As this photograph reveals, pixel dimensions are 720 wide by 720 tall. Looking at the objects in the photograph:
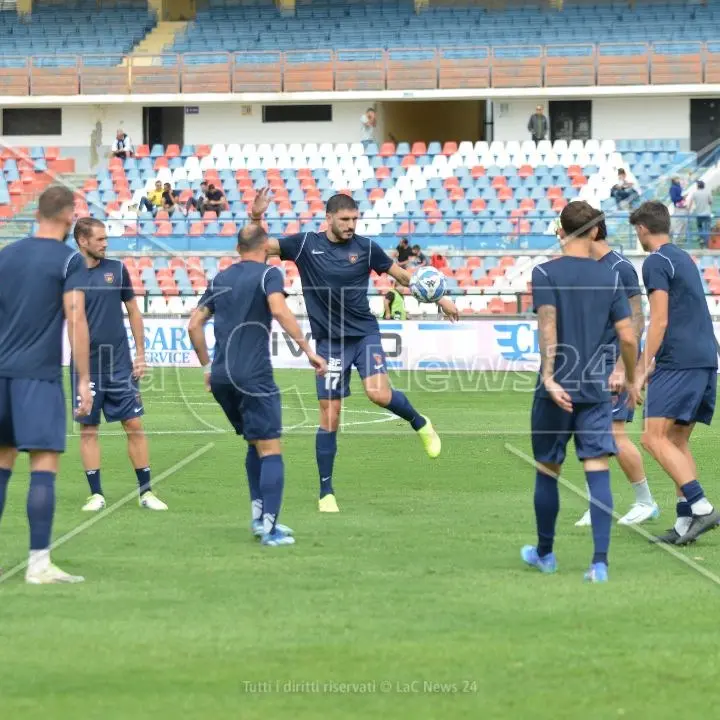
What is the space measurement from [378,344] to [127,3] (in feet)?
116

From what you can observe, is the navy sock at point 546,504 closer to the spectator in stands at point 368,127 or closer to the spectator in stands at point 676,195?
the spectator in stands at point 676,195

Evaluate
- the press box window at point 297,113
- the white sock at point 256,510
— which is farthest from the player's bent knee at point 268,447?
the press box window at point 297,113

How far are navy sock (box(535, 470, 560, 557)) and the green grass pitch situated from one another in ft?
0.77

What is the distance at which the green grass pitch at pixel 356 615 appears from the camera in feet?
18.4

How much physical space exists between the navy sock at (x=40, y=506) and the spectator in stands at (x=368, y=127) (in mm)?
29560

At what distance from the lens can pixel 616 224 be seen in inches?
1172

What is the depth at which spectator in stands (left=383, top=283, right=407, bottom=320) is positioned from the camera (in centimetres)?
2657

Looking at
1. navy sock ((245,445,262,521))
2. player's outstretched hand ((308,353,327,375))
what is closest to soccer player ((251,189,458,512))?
player's outstretched hand ((308,353,327,375))

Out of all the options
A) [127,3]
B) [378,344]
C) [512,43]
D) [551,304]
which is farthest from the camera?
[127,3]

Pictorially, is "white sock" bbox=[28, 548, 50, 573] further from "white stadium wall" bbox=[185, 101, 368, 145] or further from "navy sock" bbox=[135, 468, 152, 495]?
"white stadium wall" bbox=[185, 101, 368, 145]

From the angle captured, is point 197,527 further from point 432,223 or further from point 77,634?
point 432,223

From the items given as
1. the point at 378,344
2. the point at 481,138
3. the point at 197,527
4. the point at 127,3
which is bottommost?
the point at 197,527

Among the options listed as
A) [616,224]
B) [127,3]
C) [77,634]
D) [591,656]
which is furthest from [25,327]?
[127,3]

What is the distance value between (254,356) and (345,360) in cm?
163
